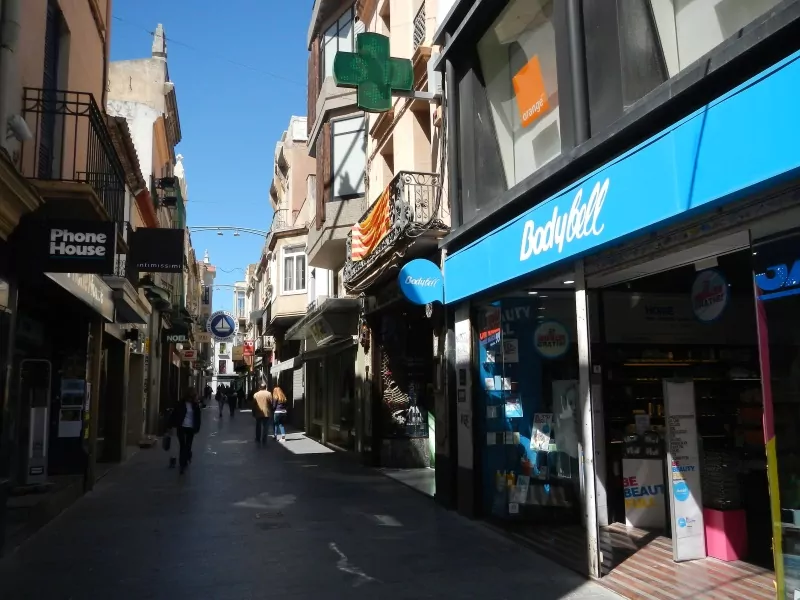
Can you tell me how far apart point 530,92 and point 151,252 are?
35.2 ft

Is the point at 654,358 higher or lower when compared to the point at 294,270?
lower

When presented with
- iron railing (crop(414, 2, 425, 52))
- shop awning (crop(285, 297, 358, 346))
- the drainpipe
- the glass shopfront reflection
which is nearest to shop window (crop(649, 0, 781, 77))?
the glass shopfront reflection

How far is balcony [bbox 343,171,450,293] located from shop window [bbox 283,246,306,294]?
14885 mm

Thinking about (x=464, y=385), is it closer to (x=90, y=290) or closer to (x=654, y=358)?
(x=654, y=358)

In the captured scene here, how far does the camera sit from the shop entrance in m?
6.65

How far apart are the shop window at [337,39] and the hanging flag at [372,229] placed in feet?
19.5

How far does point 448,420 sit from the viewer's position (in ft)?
32.8

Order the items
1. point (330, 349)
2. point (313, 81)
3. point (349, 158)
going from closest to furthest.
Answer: point (349, 158) < point (330, 349) < point (313, 81)

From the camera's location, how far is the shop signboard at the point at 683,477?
22.2 ft

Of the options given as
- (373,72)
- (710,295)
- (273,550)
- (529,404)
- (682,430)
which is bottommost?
(273,550)

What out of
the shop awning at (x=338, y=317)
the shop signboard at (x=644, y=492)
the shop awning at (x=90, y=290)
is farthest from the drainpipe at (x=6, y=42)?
the shop awning at (x=338, y=317)

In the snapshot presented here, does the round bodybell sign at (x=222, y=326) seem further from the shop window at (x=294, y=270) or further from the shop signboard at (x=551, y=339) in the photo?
the shop signboard at (x=551, y=339)

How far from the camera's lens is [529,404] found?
9.03 metres

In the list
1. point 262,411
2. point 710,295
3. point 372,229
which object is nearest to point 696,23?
point 710,295
